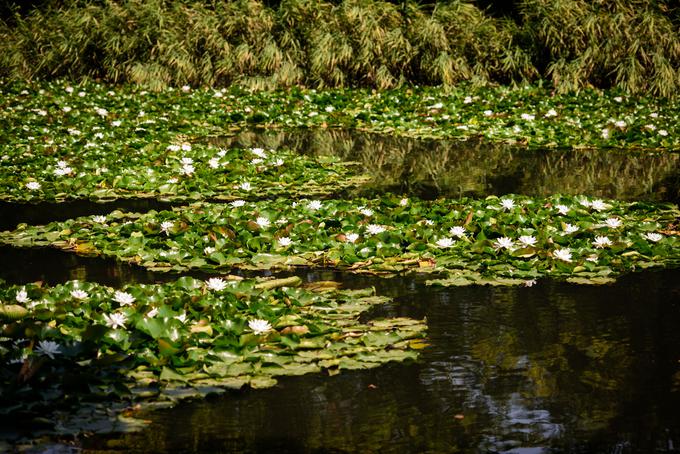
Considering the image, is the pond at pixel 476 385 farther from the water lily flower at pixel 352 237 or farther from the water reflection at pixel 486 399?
the water lily flower at pixel 352 237

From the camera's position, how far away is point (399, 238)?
525 centimetres

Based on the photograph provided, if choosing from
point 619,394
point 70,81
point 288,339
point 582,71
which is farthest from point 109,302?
point 70,81

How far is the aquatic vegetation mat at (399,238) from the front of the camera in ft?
16.1

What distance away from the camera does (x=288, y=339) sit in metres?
3.68

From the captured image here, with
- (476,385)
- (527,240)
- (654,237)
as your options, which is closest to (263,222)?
(527,240)

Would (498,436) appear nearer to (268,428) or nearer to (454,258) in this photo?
(268,428)

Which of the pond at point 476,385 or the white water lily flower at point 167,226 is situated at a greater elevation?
the white water lily flower at point 167,226

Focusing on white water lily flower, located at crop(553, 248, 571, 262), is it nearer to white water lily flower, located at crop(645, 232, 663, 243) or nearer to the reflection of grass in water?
white water lily flower, located at crop(645, 232, 663, 243)

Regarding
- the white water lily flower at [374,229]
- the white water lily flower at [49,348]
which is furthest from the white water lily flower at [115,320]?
the white water lily flower at [374,229]

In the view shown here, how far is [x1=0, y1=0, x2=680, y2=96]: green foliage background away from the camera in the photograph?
1322cm

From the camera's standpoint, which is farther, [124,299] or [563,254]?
[563,254]

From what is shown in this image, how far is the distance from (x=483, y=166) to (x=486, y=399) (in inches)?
219

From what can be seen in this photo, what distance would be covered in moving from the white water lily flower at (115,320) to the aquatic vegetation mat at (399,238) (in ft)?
4.24

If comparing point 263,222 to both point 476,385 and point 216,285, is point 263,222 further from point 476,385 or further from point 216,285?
point 476,385
